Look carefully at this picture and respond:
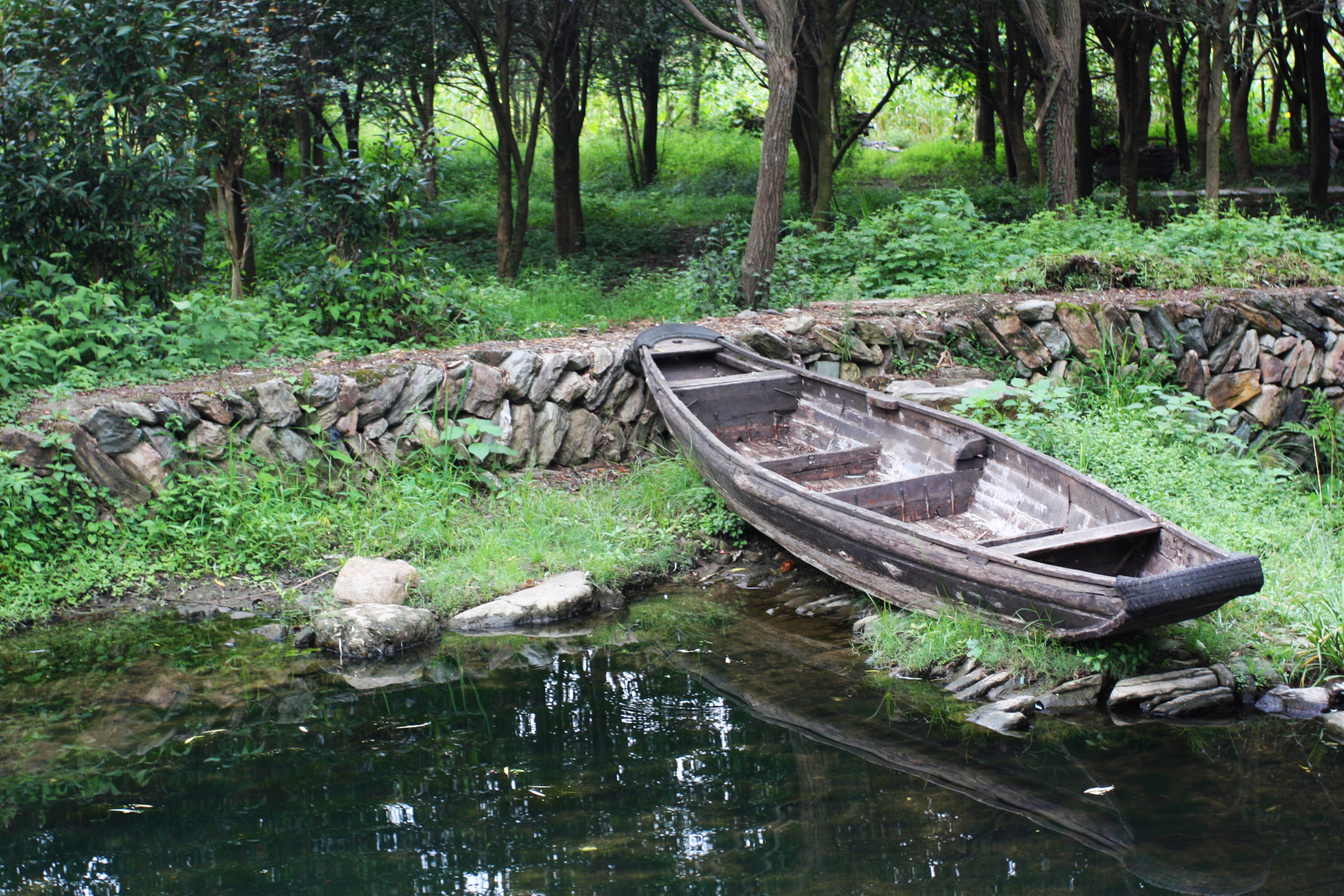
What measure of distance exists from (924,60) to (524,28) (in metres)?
8.04

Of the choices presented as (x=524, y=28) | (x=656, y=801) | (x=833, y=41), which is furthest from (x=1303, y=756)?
(x=524, y=28)

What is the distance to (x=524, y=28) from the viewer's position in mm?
12445

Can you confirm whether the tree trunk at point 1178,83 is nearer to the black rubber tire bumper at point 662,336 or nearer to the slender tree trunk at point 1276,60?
the slender tree trunk at point 1276,60

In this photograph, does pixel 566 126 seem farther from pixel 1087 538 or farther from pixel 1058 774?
pixel 1058 774

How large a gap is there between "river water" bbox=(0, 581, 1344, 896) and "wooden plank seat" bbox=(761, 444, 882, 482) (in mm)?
1164

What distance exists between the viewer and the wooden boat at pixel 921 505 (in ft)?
13.3

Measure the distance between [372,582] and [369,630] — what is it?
0.37 metres

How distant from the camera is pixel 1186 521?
5633mm

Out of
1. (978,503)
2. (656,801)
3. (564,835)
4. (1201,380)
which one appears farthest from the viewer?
(1201,380)

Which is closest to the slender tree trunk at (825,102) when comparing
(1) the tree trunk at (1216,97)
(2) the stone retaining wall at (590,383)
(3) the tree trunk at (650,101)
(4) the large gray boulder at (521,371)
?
(3) the tree trunk at (650,101)

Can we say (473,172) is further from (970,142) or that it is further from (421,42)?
(970,142)

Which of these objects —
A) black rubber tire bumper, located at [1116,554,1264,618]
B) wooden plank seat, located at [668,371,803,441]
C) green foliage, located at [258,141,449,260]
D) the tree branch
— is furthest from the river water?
the tree branch

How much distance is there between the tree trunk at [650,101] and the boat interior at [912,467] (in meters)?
9.09

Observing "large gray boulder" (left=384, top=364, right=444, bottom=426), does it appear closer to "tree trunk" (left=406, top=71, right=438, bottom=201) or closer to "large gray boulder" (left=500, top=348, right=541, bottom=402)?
"large gray boulder" (left=500, top=348, right=541, bottom=402)
